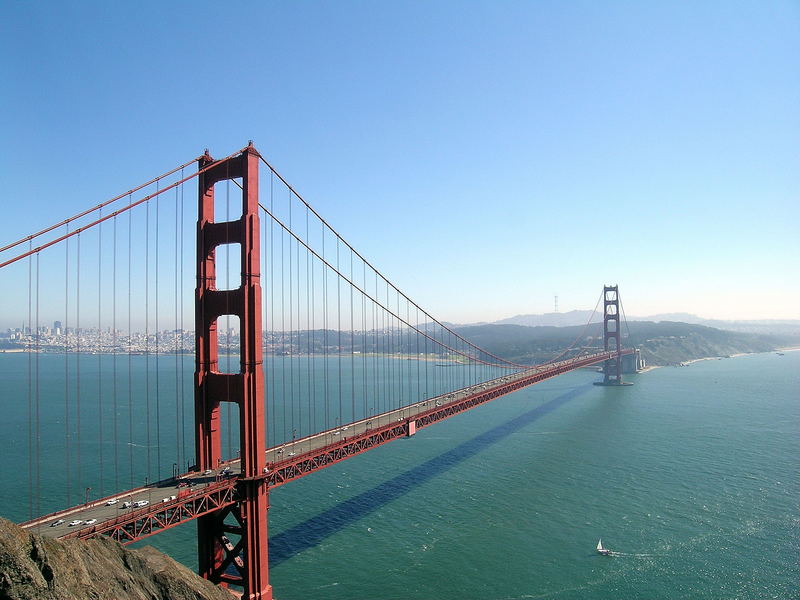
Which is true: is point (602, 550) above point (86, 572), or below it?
below

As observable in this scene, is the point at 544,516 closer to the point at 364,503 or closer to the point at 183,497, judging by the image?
the point at 364,503

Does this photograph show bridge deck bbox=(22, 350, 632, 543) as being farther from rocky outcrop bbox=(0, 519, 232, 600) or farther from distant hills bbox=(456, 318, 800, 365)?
distant hills bbox=(456, 318, 800, 365)

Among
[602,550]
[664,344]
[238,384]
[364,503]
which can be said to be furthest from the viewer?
[664,344]

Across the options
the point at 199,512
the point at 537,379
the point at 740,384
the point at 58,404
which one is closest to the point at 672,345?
the point at 740,384

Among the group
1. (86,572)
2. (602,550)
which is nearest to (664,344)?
(602,550)

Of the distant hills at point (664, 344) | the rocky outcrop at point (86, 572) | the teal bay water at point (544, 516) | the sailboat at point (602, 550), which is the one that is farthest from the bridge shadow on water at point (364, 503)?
the distant hills at point (664, 344)

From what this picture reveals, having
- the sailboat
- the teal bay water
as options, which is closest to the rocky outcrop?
the teal bay water

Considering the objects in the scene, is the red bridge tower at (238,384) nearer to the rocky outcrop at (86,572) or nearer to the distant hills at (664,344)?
the rocky outcrop at (86,572)

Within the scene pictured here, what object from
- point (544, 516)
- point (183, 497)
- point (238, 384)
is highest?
point (238, 384)
